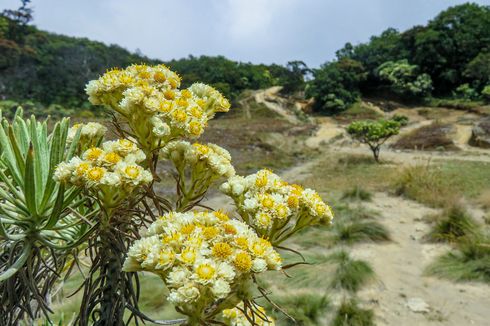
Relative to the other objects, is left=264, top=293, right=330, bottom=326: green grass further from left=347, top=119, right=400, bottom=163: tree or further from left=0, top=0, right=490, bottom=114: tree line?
left=0, top=0, right=490, bottom=114: tree line

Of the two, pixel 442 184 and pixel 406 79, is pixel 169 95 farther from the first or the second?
pixel 406 79

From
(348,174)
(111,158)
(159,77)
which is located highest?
(159,77)

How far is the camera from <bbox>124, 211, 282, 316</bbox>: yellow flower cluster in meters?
0.91

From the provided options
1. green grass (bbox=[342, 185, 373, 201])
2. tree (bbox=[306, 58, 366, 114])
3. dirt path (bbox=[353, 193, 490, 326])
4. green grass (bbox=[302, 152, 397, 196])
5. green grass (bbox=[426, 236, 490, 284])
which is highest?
tree (bbox=[306, 58, 366, 114])

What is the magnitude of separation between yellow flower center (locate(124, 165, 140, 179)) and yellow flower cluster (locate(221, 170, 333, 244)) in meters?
0.35

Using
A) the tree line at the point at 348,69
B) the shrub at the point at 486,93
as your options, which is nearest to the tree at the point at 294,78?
the tree line at the point at 348,69

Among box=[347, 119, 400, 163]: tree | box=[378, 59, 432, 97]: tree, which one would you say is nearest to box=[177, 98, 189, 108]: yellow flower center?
box=[347, 119, 400, 163]: tree

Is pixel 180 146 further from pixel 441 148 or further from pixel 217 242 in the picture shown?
pixel 441 148

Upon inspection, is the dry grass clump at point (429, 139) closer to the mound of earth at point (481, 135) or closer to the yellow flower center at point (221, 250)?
the mound of earth at point (481, 135)

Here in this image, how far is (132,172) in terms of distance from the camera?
1.09 m

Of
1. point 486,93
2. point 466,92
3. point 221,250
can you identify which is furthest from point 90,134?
point 466,92

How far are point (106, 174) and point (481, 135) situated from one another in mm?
21524

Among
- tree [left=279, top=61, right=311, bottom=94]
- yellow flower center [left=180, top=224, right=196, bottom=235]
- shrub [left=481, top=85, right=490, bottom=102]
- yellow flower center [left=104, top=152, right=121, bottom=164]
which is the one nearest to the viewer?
yellow flower center [left=180, top=224, right=196, bottom=235]

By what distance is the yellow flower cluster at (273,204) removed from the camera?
1.23 m
